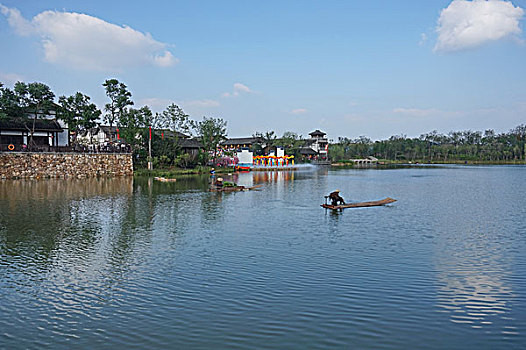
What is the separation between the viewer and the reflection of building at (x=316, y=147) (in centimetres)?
9556

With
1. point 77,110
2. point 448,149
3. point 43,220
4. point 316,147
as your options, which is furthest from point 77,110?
point 448,149

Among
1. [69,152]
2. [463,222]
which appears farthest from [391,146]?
[463,222]

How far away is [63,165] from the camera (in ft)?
131

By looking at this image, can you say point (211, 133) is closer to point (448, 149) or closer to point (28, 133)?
point (28, 133)

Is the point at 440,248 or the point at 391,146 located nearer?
the point at 440,248

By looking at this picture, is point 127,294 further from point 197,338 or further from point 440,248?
point 440,248

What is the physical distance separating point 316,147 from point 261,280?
98.7 metres

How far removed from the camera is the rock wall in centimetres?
3697

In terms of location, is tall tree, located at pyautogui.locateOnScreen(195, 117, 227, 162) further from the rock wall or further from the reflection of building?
the reflection of building

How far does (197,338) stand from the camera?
6.74 meters

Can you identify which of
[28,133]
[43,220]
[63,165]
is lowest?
[43,220]

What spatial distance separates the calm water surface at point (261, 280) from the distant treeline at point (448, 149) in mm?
83403

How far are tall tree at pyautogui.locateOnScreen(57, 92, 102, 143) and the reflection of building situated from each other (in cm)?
5825

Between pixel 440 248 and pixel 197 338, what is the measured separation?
922 cm
